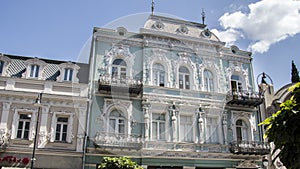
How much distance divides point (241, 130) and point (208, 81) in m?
4.01

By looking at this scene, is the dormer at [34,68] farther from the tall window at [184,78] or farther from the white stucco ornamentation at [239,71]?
the white stucco ornamentation at [239,71]

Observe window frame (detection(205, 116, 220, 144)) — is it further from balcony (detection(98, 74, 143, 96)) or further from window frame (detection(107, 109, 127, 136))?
window frame (detection(107, 109, 127, 136))

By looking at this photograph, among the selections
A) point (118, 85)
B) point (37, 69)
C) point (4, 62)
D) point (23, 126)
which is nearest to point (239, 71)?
point (118, 85)

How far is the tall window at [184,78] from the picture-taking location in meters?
19.9

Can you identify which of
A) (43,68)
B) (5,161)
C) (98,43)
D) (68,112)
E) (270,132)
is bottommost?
(5,161)

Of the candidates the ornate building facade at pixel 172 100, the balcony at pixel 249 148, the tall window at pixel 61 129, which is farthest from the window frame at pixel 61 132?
the balcony at pixel 249 148

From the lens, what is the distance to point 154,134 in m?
18.0

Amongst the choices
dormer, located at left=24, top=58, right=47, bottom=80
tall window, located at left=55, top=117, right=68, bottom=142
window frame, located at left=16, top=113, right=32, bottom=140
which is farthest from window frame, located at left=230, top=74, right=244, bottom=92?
window frame, located at left=16, top=113, right=32, bottom=140

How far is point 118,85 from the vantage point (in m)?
17.6

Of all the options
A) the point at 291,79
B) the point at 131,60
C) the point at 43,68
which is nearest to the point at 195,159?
the point at 131,60

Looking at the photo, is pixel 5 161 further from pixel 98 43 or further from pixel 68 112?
pixel 98 43

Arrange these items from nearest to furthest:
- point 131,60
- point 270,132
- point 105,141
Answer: point 270,132, point 105,141, point 131,60

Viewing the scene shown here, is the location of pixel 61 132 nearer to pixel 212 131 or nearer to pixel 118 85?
pixel 118 85

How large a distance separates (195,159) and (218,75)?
6.20 metres
